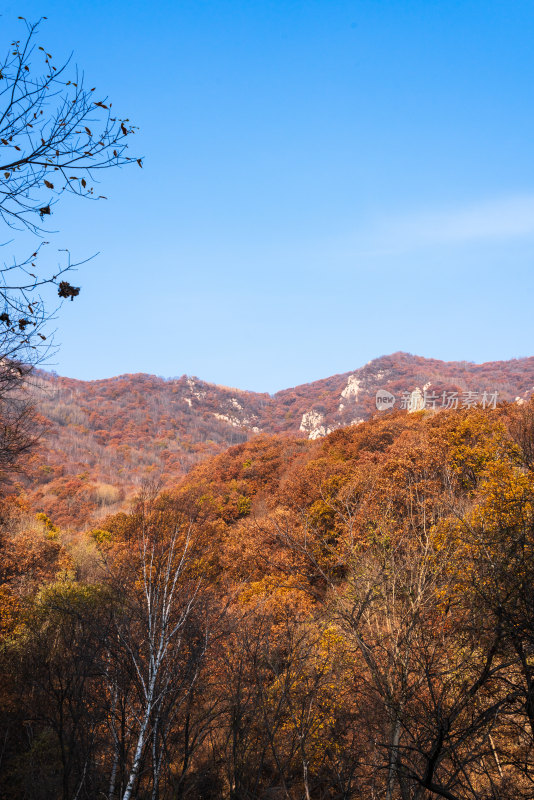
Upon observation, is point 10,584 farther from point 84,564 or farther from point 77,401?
point 77,401

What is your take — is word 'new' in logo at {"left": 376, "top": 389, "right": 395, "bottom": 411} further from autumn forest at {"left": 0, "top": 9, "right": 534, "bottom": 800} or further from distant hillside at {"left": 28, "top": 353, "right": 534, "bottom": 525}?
autumn forest at {"left": 0, "top": 9, "right": 534, "bottom": 800}

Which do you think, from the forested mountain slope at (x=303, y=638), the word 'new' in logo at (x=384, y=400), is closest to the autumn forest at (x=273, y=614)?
the forested mountain slope at (x=303, y=638)

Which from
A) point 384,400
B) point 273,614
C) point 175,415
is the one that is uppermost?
point 175,415

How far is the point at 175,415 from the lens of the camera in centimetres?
12550

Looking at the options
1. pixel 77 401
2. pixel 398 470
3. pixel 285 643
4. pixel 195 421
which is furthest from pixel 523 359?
pixel 285 643

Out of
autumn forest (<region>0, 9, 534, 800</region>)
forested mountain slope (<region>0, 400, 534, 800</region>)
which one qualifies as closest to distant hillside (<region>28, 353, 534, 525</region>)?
autumn forest (<region>0, 9, 534, 800</region>)

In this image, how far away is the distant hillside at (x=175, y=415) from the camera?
3002 inches

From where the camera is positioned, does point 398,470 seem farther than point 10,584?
No

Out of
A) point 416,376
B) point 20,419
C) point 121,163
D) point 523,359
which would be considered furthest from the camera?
point 523,359

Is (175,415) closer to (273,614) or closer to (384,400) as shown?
(384,400)

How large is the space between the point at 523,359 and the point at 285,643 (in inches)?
5298

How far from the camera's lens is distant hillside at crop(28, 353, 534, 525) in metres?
76.2

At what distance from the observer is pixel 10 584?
2620cm

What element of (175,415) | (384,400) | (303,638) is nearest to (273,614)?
(303,638)
